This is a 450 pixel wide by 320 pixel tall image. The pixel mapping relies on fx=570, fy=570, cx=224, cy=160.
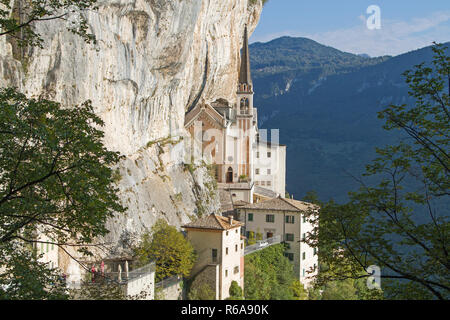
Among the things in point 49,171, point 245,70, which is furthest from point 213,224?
point 245,70

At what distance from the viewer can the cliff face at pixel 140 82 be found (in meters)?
30.9

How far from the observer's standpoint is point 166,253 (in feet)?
111

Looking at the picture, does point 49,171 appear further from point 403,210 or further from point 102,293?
point 102,293

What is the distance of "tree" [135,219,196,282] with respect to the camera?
110ft

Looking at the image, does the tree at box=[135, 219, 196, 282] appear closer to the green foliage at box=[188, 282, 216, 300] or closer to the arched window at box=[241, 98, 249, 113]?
the green foliage at box=[188, 282, 216, 300]

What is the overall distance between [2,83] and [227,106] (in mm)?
39121

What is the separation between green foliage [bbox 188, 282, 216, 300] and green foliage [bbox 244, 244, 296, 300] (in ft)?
14.2

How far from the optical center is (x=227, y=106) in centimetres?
6281

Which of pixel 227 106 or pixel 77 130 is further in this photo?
pixel 227 106

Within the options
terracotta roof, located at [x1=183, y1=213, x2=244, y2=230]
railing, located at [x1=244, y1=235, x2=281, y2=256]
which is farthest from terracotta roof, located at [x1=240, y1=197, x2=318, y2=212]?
terracotta roof, located at [x1=183, y1=213, x2=244, y2=230]

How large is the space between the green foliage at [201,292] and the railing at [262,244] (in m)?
6.47

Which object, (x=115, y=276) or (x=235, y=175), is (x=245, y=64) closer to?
(x=235, y=175)
